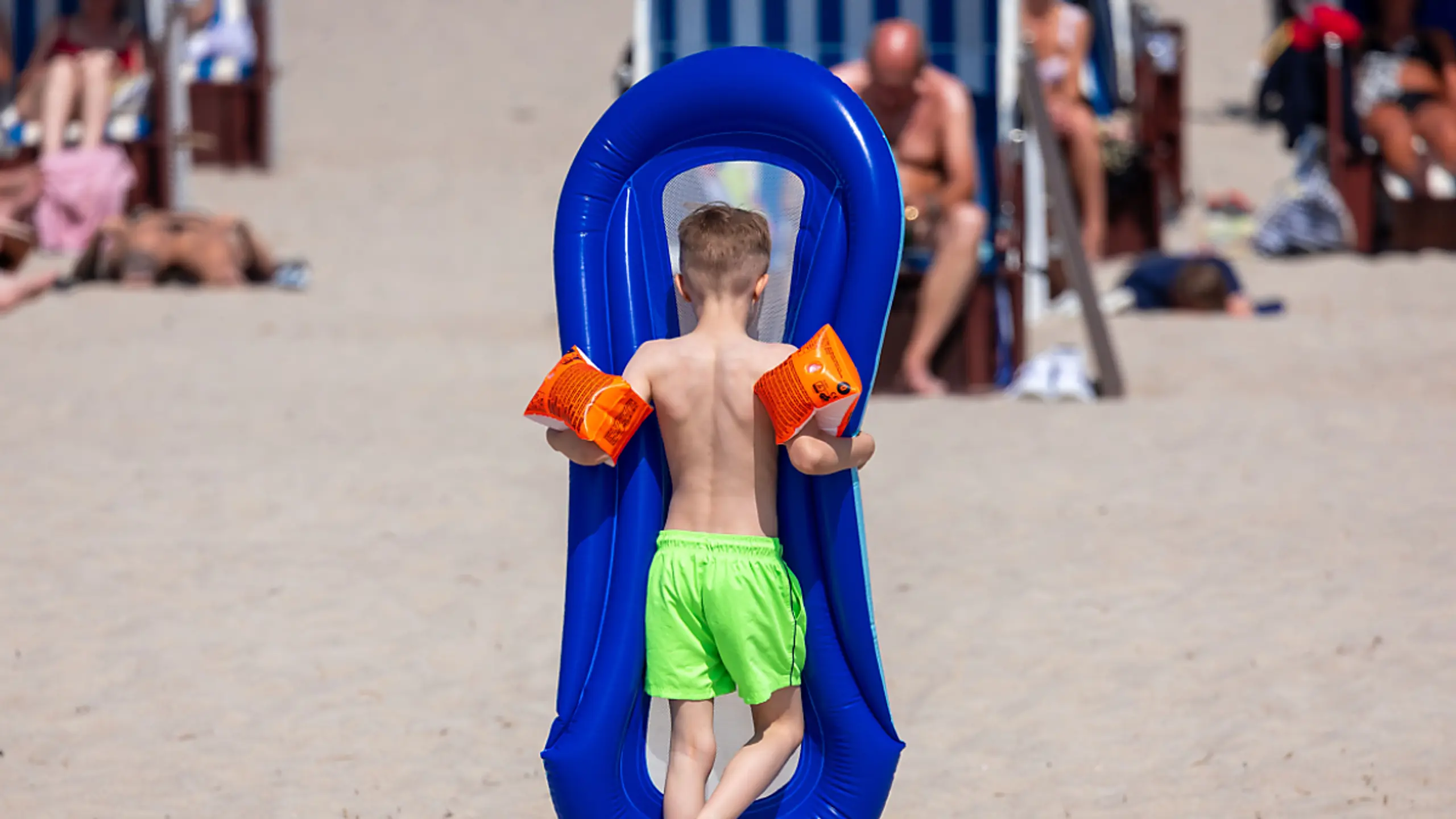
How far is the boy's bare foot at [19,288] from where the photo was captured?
8.53 m

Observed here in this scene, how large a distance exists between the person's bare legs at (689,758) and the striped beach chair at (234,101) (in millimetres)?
11090

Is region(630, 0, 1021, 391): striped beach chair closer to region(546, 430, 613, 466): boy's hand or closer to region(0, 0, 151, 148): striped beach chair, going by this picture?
region(0, 0, 151, 148): striped beach chair

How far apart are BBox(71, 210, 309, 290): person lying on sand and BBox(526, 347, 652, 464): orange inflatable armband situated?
7183mm

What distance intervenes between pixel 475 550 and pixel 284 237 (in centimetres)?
659

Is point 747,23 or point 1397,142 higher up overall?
point 747,23

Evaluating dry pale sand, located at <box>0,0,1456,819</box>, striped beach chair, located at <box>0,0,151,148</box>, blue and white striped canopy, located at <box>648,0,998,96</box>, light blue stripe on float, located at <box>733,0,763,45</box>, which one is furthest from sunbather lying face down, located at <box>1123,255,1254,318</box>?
striped beach chair, located at <box>0,0,151,148</box>

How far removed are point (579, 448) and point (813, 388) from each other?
0.36m

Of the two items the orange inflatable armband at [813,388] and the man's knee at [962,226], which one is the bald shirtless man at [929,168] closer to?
the man's knee at [962,226]

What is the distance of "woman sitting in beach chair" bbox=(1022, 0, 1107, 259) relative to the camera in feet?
33.5

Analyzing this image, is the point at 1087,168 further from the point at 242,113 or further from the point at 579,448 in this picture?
the point at 579,448

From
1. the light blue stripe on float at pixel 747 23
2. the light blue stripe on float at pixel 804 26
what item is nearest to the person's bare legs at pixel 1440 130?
the light blue stripe on float at pixel 804 26

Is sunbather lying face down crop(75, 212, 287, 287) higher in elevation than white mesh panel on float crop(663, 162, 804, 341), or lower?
lower

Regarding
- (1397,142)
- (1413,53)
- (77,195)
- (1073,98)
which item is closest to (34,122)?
(77,195)

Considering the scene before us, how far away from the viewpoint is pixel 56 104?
413 inches
